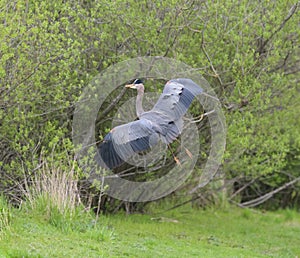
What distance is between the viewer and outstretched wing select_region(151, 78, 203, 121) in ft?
35.4

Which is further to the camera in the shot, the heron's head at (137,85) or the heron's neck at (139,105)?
the heron's head at (137,85)

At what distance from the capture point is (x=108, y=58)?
13.0m

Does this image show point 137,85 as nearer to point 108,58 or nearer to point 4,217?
point 108,58

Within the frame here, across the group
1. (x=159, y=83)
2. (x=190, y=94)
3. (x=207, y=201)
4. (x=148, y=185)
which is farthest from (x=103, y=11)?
(x=207, y=201)


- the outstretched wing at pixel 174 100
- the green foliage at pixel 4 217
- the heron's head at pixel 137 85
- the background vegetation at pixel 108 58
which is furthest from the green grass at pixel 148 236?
the heron's head at pixel 137 85

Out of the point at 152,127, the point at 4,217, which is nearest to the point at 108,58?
the point at 152,127

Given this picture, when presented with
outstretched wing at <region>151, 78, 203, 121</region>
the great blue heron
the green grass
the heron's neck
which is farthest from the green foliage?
outstretched wing at <region>151, 78, 203, 121</region>

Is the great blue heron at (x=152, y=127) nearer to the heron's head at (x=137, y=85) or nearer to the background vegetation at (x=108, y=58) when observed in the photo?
the heron's head at (x=137, y=85)

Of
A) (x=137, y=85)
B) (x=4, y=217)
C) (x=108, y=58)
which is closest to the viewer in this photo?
(x=4, y=217)

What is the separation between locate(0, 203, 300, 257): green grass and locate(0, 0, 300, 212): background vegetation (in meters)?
0.67

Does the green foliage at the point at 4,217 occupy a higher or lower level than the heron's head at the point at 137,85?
lower

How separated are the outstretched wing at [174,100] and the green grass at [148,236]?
2.03 m

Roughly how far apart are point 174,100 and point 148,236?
9.35ft

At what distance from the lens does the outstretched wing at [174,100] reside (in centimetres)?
1080
